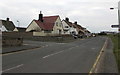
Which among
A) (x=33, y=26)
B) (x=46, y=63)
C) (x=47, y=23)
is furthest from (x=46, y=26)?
(x=46, y=63)

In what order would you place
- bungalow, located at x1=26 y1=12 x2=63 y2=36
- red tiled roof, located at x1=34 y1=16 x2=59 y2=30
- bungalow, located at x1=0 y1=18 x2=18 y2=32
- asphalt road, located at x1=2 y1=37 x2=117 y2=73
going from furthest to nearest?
1. bungalow, located at x1=0 y1=18 x2=18 y2=32
2. red tiled roof, located at x1=34 y1=16 x2=59 y2=30
3. bungalow, located at x1=26 y1=12 x2=63 y2=36
4. asphalt road, located at x1=2 y1=37 x2=117 y2=73

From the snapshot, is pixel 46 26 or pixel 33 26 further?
pixel 46 26

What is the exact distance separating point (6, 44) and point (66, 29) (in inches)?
3171

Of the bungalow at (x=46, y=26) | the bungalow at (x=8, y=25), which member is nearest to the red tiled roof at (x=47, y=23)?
the bungalow at (x=46, y=26)

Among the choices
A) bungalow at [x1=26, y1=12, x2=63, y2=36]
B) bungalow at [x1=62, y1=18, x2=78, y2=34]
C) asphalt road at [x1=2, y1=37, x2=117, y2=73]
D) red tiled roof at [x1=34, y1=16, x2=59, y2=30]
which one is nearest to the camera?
asphalt road at [x1=2, y1=37, x2=117, y2=73]

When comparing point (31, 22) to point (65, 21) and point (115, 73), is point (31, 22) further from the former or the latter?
point (115, 73)

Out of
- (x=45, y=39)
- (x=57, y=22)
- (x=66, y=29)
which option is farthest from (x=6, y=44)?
(x=66, y=29)

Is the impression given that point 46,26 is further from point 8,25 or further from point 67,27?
point 67,27

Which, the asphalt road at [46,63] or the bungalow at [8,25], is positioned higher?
the bungalow at [8,25]

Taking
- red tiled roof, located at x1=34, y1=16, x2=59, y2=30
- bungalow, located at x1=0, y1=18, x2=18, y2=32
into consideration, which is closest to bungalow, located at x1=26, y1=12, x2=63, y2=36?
red tiled roof, located at x1=34, y1=16, x2=59, y2=30

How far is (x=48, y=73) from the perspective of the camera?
9758mm

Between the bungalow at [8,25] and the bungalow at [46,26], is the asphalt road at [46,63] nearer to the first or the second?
the bungalow at [46,26]

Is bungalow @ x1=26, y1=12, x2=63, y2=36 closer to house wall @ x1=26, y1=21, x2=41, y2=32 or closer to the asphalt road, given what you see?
house wall @ x1=26, y1=21, x2=41, y2=32

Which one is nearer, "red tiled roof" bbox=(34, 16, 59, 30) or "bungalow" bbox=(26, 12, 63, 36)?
"bungalow" bbox=(26, 12, 63, 36)
